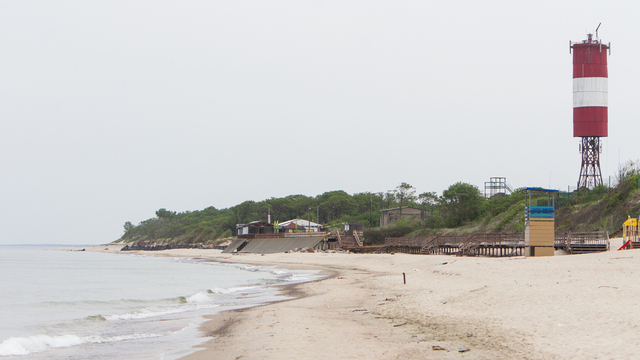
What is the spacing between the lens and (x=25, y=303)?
77.0ft

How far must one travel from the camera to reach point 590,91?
49.9 m

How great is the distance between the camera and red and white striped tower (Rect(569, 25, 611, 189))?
50062 mm

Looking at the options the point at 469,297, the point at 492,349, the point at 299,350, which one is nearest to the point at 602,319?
the point at 492,349

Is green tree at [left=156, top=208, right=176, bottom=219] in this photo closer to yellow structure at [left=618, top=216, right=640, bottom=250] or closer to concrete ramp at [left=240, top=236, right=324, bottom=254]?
concrete ramp at [left=240, top=236, right=324, bottom=254]

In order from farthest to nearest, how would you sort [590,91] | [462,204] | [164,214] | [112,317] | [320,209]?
[164,214] < [320,209] < [462,204] < [590,91] < [112,317]

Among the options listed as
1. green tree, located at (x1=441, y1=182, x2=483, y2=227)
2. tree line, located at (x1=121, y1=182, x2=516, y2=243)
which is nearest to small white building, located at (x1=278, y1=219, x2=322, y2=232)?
tree line, located at (x1=121, y1=182, x2=516, y2=243)

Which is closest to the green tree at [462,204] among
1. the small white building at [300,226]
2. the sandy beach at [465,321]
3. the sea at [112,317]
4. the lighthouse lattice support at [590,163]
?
the lighthouse lattice support at [590,163]

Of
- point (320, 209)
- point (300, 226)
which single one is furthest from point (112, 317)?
point (320, 209)

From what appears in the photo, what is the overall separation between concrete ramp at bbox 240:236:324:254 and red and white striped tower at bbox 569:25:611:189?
33.2 meters

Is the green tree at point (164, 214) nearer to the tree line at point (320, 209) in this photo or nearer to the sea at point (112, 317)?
the tree line at point (320, 209)

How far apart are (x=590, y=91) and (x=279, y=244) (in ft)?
145

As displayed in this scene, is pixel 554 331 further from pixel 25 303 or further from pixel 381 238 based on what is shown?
pixel 381 238

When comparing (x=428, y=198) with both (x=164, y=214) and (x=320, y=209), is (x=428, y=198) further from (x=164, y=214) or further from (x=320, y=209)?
(x=164, y=214)

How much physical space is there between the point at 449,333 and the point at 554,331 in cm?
212
